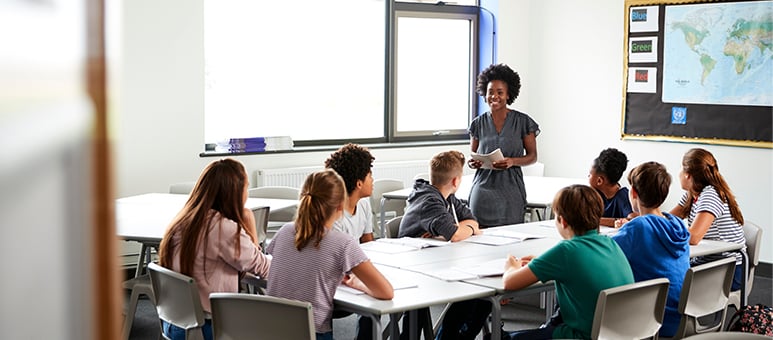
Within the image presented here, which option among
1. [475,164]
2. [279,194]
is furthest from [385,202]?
[475,164]

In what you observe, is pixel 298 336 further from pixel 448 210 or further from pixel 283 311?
pixel 448 210

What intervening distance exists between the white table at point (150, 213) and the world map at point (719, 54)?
3439 millimetres

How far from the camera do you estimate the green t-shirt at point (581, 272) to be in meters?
2.83

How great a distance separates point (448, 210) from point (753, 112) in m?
3.35

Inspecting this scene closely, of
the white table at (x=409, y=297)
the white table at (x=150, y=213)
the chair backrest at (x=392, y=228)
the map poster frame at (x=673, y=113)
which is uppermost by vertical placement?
the map poster frame at (x=673, y=113)

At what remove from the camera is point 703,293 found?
10.7 feet

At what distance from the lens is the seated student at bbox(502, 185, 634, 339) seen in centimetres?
283

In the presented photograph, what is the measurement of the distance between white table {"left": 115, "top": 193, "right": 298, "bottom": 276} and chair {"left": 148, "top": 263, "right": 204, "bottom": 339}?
26.4 inches

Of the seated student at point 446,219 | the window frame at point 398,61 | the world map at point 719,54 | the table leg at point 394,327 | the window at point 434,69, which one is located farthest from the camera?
the window at point 434,69

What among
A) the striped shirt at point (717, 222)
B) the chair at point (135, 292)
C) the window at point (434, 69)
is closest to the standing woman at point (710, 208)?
the striped shirt at point (717, 222)

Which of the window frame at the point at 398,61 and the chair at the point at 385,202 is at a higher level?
the window frame at the point at 398,61

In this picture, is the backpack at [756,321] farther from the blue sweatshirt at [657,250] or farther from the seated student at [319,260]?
the seated student at [319,260]

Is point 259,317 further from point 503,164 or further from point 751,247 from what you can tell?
point 751,247

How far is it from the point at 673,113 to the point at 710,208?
117 inches
